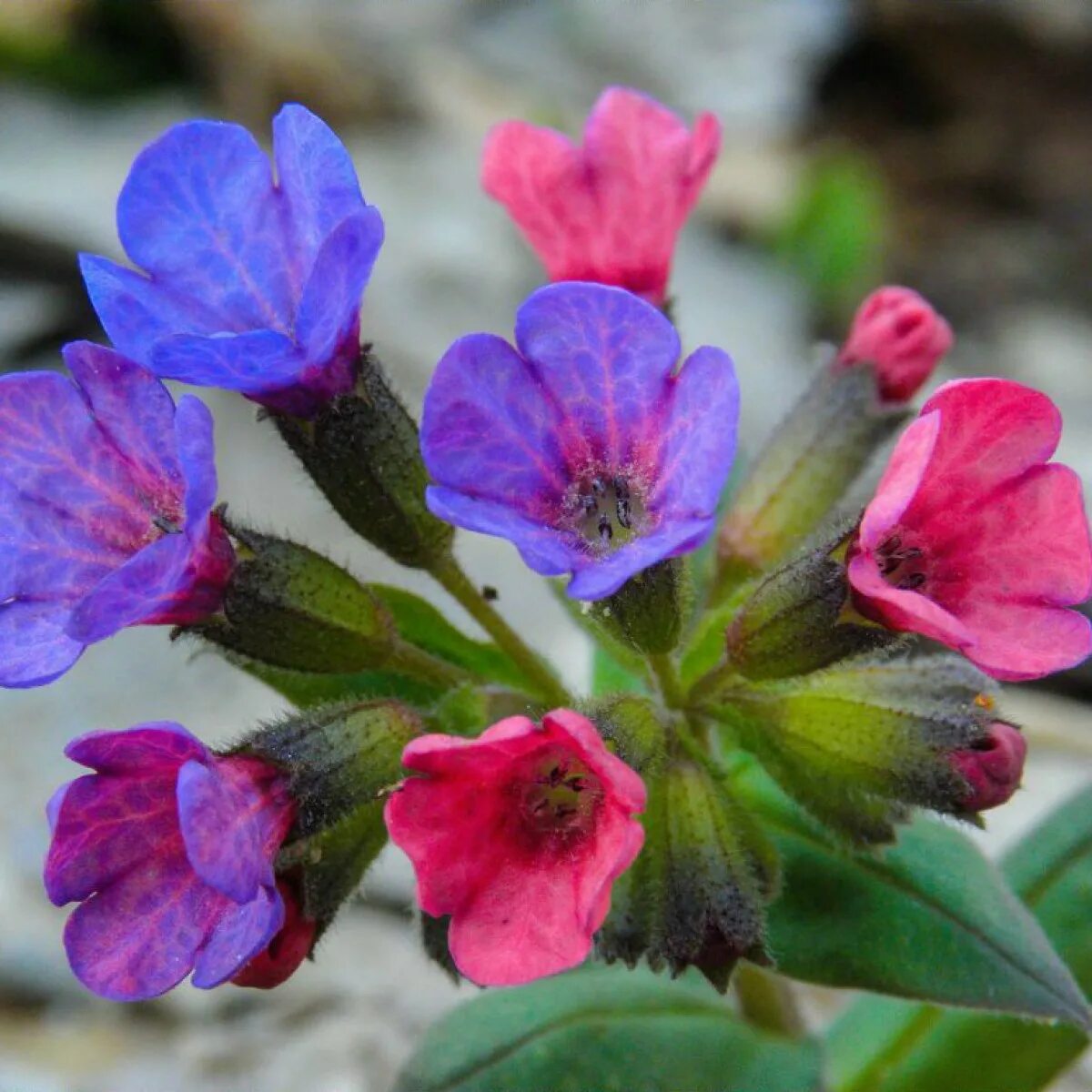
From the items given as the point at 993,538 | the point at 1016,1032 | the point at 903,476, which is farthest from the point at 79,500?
the point at 1016,1032

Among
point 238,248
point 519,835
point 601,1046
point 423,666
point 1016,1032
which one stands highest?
point 238,248

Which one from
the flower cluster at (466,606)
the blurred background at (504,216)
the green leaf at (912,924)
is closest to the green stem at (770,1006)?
the green leaf at (912,924)

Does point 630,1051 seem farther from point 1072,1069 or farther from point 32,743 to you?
point 32,743

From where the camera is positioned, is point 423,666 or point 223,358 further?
point 423,666

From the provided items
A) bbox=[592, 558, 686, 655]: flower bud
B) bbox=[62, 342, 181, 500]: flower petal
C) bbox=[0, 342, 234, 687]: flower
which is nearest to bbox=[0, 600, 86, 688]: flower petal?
bbox=[0, 342, 234, 687]: flower

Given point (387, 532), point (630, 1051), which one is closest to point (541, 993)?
point (630, 1051)

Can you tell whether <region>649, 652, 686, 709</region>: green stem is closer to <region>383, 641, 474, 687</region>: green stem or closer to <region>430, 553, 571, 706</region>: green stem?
<region>430, 553, 571, 706</region>: green stem

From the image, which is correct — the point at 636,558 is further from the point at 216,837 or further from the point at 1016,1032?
the point at 1016,1032
